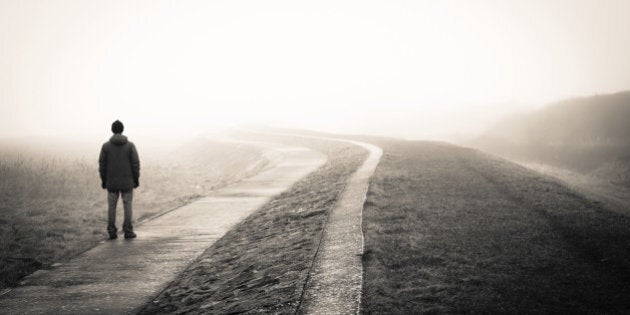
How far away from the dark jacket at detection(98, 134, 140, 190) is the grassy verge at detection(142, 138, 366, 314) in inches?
97.9

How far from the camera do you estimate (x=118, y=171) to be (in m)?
9.01

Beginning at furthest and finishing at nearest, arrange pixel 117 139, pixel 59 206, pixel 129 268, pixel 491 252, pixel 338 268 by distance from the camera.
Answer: pixel 59 206 < pixel 117 139 < pixel 129 268 < pixel 491 252 < pixel 338 268

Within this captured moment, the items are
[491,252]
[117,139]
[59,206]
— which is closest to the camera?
[491,252]

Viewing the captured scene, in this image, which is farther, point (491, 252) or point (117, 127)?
point (117, 127)

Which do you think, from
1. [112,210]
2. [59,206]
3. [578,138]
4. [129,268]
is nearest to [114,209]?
[112,210]

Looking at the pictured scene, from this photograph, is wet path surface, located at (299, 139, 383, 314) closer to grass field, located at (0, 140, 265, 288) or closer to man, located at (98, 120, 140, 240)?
man, located at (98, 120, 140, 240)

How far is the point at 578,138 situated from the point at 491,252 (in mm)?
27070

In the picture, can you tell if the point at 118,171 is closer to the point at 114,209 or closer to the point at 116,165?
the point at 116,165

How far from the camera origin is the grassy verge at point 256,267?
17.3 ft

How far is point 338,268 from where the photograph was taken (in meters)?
5.59

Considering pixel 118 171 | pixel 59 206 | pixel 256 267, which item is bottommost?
pixel 59 206

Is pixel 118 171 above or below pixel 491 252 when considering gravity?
above

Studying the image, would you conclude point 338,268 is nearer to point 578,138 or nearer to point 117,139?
point 117,139

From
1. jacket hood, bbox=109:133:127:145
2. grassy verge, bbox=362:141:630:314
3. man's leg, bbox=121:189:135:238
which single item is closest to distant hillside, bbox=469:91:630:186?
grassy verge, bbox=362:141:630:314
